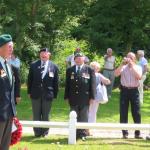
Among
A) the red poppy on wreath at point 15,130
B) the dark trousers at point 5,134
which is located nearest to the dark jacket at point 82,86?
the red poppy on wreath at point 15,130

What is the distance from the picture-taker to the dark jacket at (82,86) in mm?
11797

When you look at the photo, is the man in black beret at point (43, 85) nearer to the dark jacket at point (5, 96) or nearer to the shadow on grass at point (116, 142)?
the shadow on grass at point (116, 142)

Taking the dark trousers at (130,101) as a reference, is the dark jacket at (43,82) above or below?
above

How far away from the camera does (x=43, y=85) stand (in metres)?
12.1

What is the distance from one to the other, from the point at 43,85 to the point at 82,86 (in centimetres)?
91

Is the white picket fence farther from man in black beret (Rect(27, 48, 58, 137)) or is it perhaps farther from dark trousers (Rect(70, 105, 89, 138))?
man in black beret (Rect(27, 48, 58, 137))

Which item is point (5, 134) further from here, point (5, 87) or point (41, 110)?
point (41, 110)

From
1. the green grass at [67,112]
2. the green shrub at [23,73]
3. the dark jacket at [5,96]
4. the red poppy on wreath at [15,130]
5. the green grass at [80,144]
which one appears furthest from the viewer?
the green shrub at [23,73]

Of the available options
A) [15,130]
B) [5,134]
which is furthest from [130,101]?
[5,134]

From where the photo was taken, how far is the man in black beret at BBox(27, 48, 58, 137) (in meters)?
12.1

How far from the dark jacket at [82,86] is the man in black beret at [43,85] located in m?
0.47

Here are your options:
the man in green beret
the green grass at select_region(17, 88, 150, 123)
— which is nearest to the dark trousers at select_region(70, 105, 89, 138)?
the green grass at select_region(17, 88, 150, 123)

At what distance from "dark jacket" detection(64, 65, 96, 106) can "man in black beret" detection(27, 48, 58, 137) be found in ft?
1.55

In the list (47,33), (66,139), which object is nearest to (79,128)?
(66,139)
